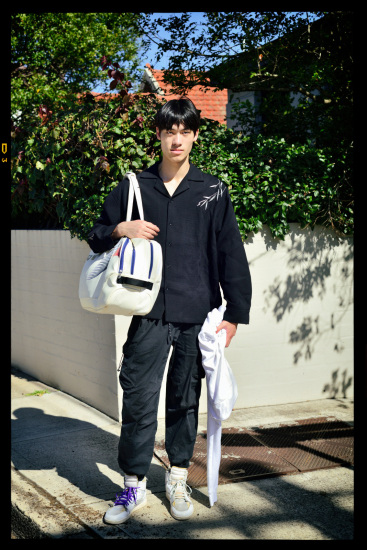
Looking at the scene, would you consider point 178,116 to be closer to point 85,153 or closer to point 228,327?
point 228,327

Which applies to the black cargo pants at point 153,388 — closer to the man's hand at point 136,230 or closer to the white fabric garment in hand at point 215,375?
the white fabric garment in hand at point 215,375

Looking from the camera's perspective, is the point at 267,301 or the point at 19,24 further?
the point at 19,24

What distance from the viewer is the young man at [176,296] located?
3203 mm

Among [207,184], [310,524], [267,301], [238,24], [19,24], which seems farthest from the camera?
[19,24]

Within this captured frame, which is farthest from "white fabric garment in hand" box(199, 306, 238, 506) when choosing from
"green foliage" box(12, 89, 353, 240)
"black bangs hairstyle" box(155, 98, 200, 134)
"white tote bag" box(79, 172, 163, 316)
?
"green foliage" box(12, 89, 353, 240)

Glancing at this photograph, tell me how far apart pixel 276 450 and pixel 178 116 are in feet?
8.17

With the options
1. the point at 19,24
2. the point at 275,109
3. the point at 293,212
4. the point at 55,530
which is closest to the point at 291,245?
the point at 293,212

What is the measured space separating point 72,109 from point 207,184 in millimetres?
2954

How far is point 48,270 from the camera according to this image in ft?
19.5

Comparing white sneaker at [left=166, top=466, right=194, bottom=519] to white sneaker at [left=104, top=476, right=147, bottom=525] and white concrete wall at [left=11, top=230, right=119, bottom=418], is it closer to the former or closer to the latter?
white sneaker at [left=104, top=476, right=147, bottom=525]

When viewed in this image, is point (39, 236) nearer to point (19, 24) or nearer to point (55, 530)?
point (55, 530)

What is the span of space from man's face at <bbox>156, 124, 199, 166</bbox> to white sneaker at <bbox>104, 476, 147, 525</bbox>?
5.96ft

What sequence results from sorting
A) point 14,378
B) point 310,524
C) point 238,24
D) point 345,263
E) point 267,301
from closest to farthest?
point 310,524 → point 267,301 → point 345,263 → point 238,24 → point 14,378

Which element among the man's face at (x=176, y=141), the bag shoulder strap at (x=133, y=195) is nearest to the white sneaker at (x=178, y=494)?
the bag shoulder strap at (x=133, y=195)
